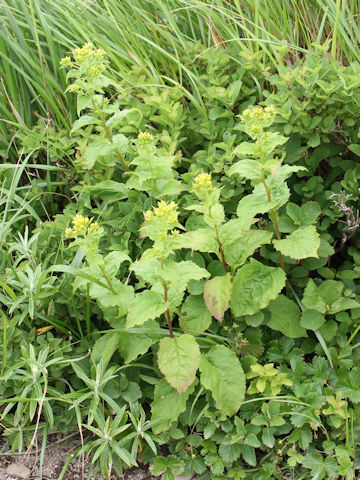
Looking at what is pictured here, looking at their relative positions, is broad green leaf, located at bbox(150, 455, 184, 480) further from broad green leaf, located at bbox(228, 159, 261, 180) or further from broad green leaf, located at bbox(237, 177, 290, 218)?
broad green leaf, located at bbox(228, 159, 261, 180)

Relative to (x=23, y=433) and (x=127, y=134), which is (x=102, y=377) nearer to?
(x=23, y=433)

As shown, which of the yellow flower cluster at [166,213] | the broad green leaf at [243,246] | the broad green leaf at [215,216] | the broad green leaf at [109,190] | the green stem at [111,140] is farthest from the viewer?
the broad green leaf at [109,190]

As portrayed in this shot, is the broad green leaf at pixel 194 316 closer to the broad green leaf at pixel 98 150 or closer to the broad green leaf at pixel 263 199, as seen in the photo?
the broad green leaf at pixel 263 199

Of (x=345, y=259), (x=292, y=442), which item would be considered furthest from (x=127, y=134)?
(x=292, y=442)

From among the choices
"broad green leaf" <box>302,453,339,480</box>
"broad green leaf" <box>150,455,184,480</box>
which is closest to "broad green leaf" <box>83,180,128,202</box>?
"broad green leaf" <box>150,455,184,480</box>

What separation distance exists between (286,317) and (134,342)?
0.60 metres

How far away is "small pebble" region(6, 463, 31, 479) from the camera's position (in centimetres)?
189

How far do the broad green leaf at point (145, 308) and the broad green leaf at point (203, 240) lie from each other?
0.22 m

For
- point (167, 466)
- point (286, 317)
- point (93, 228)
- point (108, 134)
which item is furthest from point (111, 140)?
point (167, 466)

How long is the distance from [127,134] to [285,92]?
805 mm

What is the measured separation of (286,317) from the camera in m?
1.99

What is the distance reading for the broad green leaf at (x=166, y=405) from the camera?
180cm

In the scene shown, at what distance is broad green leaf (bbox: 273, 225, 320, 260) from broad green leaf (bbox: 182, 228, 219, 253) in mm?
237

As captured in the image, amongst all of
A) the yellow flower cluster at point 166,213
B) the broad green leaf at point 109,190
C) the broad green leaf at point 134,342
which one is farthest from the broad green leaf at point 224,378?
the broad green leaf at point 109,190
